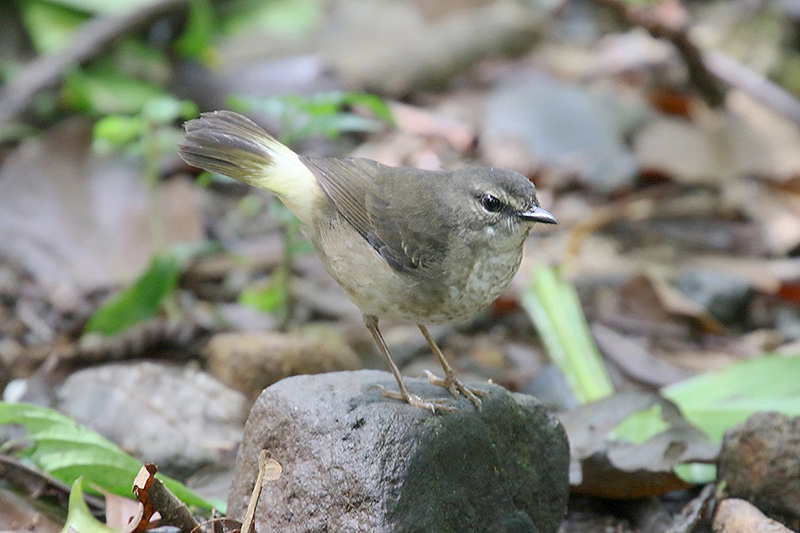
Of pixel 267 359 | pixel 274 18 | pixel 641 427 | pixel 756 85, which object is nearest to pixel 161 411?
pixel 267 359

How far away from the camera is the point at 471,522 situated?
3102 mm

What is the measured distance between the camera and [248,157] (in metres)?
3.75

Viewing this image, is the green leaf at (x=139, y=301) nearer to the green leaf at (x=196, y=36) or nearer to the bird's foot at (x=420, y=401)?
the bird's foot at (x=420, y=401)

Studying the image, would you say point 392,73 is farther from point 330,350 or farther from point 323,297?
point 330,350

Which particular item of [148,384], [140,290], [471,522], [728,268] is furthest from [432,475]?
[728,268]

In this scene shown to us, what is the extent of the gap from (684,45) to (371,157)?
9.88 feet

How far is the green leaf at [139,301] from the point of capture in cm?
518

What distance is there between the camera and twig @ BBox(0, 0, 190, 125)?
7031 millimetres

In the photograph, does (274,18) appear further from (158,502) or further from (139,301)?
(158,502)

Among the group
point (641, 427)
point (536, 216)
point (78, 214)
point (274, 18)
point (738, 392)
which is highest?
point (536, 216)

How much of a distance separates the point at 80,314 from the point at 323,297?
1608 mm

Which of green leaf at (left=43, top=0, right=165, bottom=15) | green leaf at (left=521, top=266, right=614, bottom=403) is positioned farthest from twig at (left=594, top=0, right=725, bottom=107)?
green leaf at (left=43, top=0, right=165, bottom=15)

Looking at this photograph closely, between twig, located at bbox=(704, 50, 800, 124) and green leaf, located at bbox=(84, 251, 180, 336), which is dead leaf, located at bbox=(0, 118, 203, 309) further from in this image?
twig, located at bbox=(704, 50, 800, 124)

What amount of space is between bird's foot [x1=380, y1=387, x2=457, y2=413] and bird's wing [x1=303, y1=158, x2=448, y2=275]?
47cm
